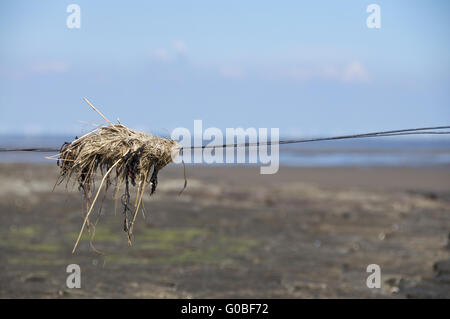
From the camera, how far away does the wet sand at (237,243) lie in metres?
10.7

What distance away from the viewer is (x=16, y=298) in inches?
377

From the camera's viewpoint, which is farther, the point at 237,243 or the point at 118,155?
the point at 237,243

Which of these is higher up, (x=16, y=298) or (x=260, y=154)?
(x=260, y=154)

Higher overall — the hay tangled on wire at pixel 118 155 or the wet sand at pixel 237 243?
the hay tangled on wire at pixel 118 155

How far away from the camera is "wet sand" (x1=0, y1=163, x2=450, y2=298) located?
10664 mm

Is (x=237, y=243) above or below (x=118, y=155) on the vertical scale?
below

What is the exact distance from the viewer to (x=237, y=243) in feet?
48.1

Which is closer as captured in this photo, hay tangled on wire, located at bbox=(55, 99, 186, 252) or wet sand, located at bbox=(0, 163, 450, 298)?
hay tangled on wire, located at bbox=(55, 99, 186, 252)

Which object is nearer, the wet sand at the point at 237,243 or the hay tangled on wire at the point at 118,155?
the hay tangled on wire at the point at 118,155

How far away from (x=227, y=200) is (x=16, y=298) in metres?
12.4
